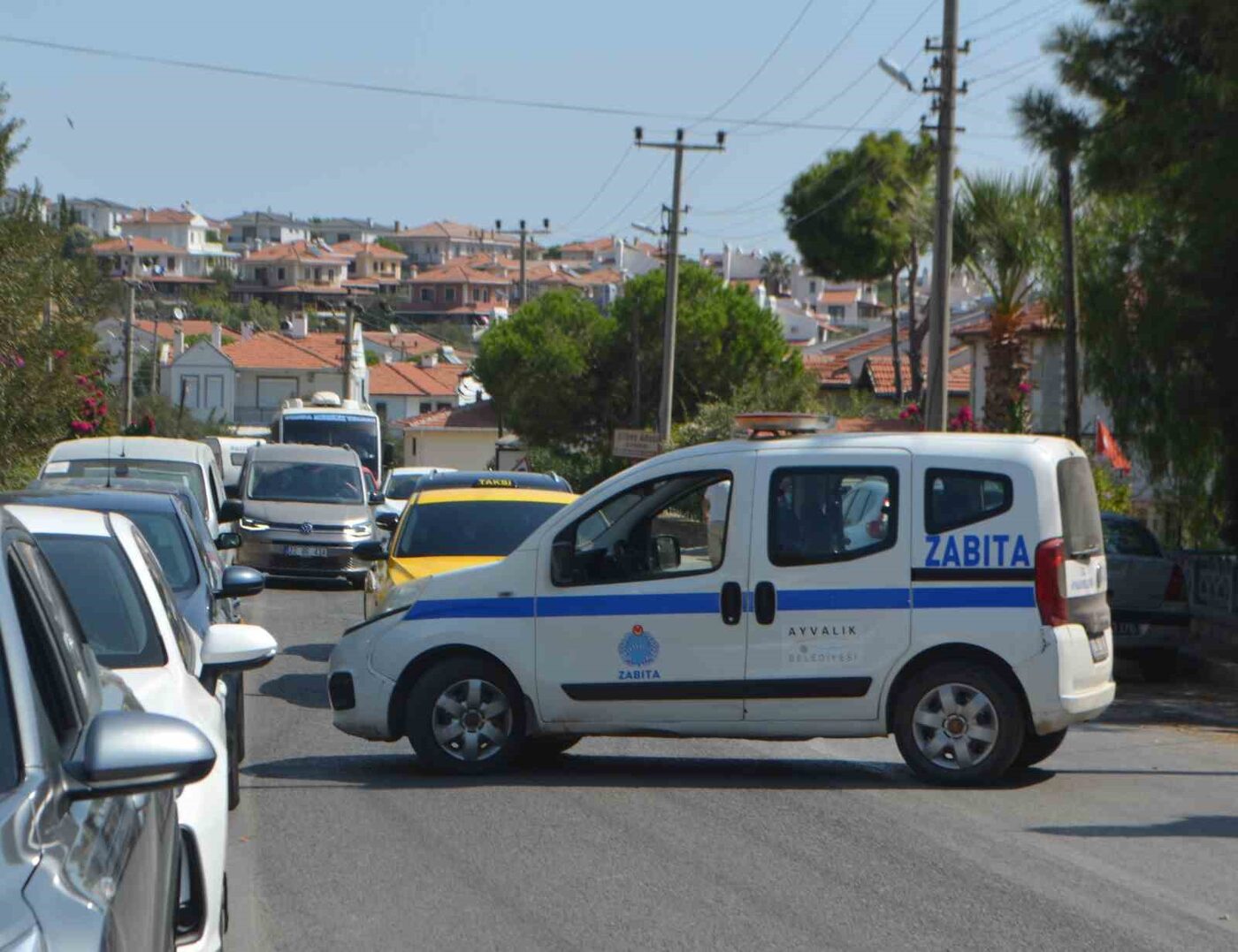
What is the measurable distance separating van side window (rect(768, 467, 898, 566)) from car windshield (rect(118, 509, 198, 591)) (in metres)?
3.37

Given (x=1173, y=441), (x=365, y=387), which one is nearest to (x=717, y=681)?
(x=1173, y=441)

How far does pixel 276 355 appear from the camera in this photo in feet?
322

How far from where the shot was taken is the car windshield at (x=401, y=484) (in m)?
34.2

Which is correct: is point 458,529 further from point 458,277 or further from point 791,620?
point 458,277

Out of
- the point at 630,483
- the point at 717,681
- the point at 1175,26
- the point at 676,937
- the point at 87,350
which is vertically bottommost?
the point at 676,937

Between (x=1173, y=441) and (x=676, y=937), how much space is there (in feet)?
53.7

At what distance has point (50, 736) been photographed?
11.9 ft

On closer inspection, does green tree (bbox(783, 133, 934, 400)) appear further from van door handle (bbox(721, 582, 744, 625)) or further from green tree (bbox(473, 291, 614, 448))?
van door handle (bbox(721, 582, 744, 625))

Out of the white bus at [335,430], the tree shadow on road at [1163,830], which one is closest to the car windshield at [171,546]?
the tree shadow on road at [1163,830]

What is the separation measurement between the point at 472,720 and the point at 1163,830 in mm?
3849

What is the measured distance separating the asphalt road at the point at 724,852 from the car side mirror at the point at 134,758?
331 centimetres

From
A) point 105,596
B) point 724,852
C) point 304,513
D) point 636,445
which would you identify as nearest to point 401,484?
point 636,445

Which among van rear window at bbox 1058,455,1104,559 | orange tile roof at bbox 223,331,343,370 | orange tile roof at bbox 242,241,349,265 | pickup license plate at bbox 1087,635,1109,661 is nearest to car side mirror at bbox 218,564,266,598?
van rear window at bbox 1058,455,1104,559

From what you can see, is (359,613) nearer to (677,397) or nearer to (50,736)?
(50,736)
